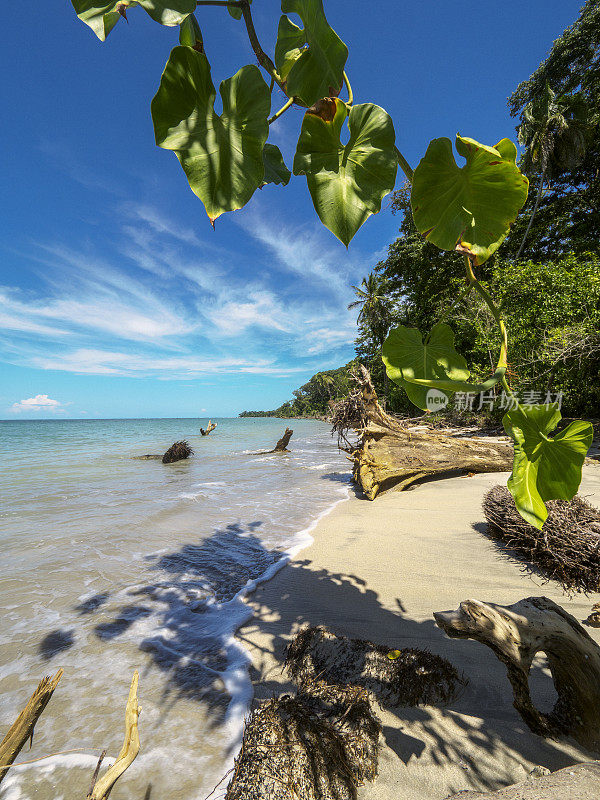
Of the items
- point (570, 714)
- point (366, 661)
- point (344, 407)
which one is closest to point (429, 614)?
point (366, 661)

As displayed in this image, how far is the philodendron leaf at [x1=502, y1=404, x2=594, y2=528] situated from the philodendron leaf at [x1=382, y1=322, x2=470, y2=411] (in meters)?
0.13

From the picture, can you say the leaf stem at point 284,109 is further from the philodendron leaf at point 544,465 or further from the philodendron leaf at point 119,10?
the philodendron leaf at point 544,465

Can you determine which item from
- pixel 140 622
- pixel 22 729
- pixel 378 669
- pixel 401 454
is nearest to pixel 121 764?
pixel 22 729

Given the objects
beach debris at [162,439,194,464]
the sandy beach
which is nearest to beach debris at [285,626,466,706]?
the sandy beach

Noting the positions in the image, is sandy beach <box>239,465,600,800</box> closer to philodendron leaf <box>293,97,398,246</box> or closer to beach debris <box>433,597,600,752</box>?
beach debris <box>433,597,600,752</box>

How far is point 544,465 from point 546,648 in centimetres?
159

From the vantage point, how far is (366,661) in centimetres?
A: 224

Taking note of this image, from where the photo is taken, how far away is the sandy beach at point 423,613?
164cm

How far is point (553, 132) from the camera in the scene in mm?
15820

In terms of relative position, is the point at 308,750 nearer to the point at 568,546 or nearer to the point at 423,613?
the point at 423,613

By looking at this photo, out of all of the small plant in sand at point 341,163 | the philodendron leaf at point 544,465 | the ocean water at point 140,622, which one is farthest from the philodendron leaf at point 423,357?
the ocean water at point 140,622

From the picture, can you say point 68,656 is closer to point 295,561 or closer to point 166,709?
point 166,709

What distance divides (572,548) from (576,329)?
34.5 feet

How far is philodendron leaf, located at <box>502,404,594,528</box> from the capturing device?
1.50ft
